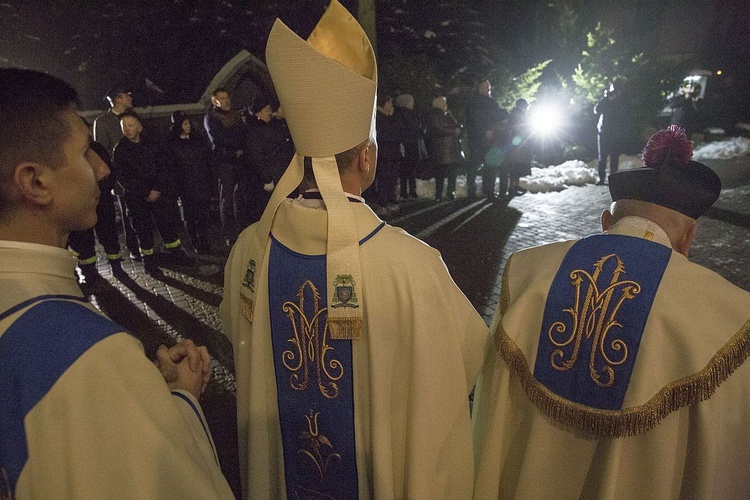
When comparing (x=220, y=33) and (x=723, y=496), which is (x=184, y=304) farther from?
(x=220, y=33)

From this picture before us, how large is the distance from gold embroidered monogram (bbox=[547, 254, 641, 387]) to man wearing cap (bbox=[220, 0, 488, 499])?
0.94 ft

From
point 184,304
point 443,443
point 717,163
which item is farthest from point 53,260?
point 717,163

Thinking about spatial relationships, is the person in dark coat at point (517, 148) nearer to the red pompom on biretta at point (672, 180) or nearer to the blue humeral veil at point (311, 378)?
the red pompom on biretta at point (672, 180)

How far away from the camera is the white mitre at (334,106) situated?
1558 mm

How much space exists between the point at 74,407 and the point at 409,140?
8618mm

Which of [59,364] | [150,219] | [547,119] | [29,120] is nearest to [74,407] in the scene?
[59,364]

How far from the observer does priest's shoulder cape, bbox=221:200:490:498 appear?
1651mm

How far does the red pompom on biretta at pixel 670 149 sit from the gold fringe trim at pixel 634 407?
634 mm

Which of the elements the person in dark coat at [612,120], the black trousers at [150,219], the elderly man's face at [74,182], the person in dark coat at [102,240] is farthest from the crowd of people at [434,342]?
the person in dark coat at [612,120]

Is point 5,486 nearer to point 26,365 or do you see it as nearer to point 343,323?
point 26,365

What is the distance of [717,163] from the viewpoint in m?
12.0

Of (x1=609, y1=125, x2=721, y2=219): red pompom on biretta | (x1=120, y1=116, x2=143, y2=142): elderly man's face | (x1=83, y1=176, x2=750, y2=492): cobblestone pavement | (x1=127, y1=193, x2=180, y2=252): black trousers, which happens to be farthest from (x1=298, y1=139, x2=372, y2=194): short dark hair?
(x1=127, y1=193, x2=180, y2=252): black trousers

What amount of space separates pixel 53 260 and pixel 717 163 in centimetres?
1449

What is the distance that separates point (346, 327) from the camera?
1.68 meters
